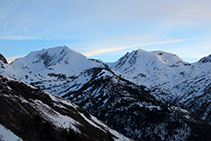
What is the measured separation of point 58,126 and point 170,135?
15218 centimetres

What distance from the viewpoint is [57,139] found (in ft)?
165

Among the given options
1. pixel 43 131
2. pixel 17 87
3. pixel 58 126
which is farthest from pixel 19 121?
pixel 17 87

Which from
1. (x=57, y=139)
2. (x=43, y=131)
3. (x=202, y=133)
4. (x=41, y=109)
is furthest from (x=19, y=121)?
(x=202, y=133)

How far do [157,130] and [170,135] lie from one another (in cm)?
1269

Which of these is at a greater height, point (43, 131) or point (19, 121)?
point (19, 121)

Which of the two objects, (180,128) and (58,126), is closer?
(58,126)

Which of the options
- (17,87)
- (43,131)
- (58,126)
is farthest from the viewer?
(17,87)

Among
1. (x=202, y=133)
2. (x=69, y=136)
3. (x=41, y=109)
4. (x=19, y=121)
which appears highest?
(x=19, y=121)

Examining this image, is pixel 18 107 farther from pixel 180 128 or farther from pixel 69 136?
pixel 180 128

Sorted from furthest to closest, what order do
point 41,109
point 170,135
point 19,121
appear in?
1. point 170,135
2. point 41,109
3. point 19,121

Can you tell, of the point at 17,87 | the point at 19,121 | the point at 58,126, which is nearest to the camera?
the point at 19,121

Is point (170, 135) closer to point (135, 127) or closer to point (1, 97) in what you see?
point (135, 127)

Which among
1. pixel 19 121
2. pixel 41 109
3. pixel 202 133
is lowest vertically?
pixel 202 133

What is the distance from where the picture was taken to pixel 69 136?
55.8 meters
